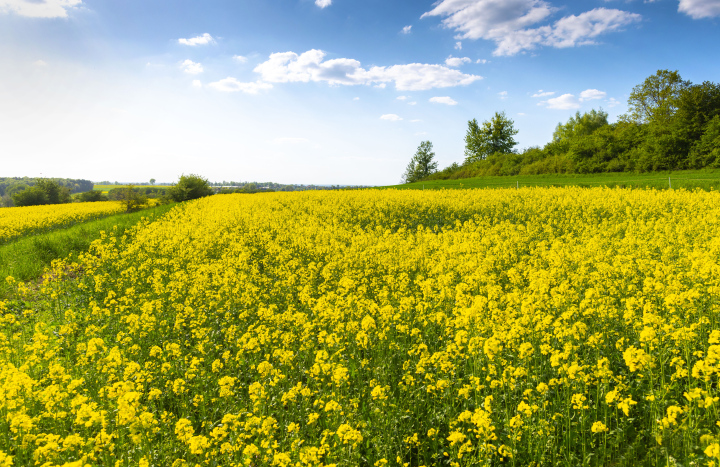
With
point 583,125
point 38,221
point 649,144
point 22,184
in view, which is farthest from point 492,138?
point 22,184

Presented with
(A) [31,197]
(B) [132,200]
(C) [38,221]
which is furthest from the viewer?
(A) [31,197]

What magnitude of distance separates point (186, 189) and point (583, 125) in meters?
66.6

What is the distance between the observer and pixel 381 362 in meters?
4.72

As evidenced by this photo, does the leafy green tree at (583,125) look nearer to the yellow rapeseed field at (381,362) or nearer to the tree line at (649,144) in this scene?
the tree line at (649,144)

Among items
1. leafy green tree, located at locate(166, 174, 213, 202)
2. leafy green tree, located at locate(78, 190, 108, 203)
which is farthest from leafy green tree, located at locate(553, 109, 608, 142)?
leafy green tree, located at locate(78, 190, 108, 203)

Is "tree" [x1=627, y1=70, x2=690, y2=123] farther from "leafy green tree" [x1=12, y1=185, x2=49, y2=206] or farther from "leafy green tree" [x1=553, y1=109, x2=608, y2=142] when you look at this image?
"leafy green tree" [x1=12, y1=185, x2=49, y2=206]

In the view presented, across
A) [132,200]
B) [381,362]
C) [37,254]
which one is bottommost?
[381,362]

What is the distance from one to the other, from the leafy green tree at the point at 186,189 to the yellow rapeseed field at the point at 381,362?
34.1m

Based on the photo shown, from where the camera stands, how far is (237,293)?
746cm

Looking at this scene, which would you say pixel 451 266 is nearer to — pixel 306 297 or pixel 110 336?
pixel 306 297

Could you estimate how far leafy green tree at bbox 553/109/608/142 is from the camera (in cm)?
6488

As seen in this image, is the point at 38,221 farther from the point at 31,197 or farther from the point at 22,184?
the point at 22,184

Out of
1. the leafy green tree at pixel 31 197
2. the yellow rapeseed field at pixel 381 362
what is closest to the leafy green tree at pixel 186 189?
the leafy green tree at pixel 31 197

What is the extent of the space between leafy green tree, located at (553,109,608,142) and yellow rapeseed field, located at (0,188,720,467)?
6173 centimetres
